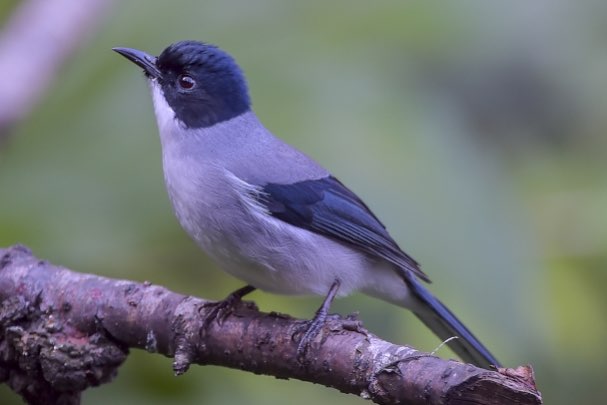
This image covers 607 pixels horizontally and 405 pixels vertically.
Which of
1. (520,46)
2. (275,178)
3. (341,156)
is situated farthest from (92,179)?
(520,46)

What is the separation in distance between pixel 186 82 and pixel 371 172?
0.90 meters

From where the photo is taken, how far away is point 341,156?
13.9ft

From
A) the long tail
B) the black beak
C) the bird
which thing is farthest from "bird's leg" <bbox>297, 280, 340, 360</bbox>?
the black beak

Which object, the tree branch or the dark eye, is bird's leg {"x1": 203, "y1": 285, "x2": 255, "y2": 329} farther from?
the dark eye

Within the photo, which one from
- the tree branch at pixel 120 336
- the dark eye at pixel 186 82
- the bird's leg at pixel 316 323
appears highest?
the dark eye at pixel 186 82

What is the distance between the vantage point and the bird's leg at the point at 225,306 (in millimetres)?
3623

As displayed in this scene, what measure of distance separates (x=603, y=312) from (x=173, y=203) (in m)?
1.97

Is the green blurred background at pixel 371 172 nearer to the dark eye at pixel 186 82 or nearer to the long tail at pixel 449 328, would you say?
the long tail at pixel 449 328

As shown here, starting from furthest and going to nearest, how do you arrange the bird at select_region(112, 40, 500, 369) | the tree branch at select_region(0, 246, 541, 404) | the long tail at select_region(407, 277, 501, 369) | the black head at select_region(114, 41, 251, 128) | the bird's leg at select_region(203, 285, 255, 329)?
the black head at select_region(114, 41, 251, 128), the long tail at select_region(407, 277, 501, 369), the bird at select_region(112, 40, 500, 369), the bird's leg at select_region(203, 285, 255, 329), the tree branch at select_region(0, 246, 541, 404)

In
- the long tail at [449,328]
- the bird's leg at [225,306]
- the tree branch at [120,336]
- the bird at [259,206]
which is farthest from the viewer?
the long tail at [449,328]

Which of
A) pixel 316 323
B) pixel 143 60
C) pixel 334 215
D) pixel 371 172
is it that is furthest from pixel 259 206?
pixel 143 60

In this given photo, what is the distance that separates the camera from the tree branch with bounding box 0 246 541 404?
3232mm

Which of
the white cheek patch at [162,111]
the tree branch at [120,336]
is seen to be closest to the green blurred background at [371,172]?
the white cheek patch at [162,111]

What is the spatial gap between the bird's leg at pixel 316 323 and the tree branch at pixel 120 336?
3 centimetres
